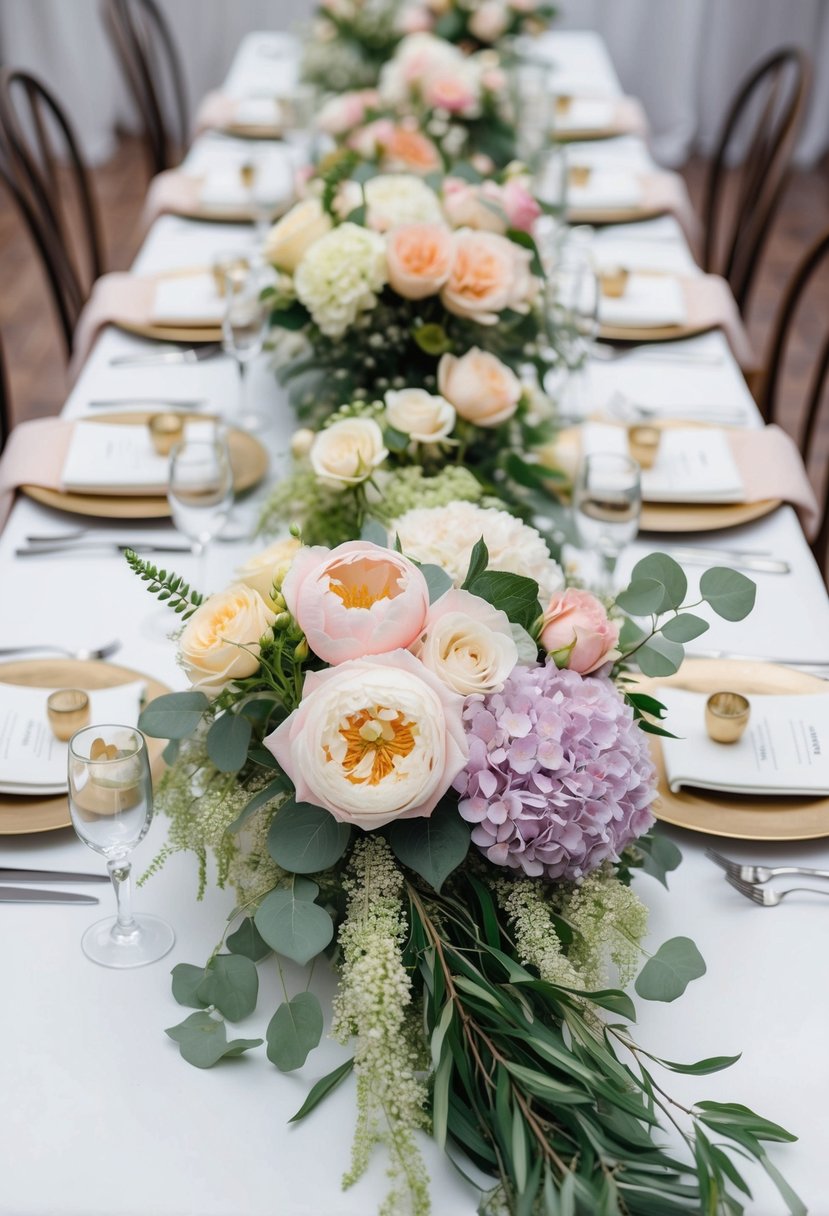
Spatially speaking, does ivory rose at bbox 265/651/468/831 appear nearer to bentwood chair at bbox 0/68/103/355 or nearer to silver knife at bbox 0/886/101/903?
silver knife at bbox 0/886/101/903

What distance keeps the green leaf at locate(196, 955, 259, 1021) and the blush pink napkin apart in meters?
0.90

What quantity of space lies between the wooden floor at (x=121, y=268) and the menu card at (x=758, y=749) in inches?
109

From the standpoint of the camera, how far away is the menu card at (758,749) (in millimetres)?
1236

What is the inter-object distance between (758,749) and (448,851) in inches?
17.1

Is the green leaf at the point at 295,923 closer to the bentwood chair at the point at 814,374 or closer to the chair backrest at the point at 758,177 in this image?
the bentwood chair at the point at 814,374

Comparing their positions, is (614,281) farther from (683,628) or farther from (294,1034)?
(294,1034)

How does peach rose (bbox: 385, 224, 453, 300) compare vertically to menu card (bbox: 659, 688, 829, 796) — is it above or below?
above

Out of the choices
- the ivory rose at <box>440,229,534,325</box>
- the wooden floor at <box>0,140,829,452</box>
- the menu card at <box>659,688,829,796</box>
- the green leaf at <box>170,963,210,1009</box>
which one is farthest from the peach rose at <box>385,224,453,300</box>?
the wooden floor at <box>0,140,829,452</box>

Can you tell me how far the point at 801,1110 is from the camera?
958 mm

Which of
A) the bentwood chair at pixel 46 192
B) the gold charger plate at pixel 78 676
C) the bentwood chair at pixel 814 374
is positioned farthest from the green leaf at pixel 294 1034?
the bentwood chair at pixel 46 192

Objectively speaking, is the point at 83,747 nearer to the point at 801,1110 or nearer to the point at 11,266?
the point at 801,1110

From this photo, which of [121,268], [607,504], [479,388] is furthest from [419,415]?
[121,268]

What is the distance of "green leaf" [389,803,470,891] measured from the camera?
3.16 feet

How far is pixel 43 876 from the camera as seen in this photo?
1.15 m
